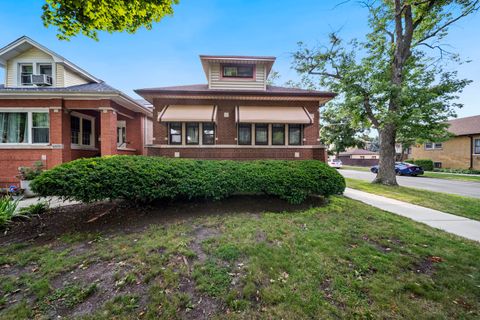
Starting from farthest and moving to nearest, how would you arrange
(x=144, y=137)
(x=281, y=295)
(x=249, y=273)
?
(x=144, y=137)
(x=249, y=273)
(x=281, y=295)

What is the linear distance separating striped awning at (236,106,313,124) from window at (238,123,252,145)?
927 millimetres

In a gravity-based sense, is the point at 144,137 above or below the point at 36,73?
below

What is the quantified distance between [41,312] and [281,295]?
350 cm

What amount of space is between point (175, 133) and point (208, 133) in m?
1.91

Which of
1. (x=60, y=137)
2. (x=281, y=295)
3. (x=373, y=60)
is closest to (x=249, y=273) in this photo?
(x=281, y=295)

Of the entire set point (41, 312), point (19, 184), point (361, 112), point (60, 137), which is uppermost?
point (361, 112)

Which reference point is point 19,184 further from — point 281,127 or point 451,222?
A: point 451,222

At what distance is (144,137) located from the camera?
15570 mm

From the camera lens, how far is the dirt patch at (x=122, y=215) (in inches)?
208

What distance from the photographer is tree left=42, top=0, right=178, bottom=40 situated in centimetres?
556

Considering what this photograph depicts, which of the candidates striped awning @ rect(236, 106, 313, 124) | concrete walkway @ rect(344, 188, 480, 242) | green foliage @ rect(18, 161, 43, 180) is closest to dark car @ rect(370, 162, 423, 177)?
concrete walkway @ rect(344, 188, 480, 242)

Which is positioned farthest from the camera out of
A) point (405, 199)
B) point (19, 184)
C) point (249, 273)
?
point (19, 184)

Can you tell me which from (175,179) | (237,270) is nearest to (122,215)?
(175,179)

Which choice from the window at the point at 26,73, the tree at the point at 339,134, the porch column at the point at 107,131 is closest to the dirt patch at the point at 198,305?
the porch column at the point at 107,131
